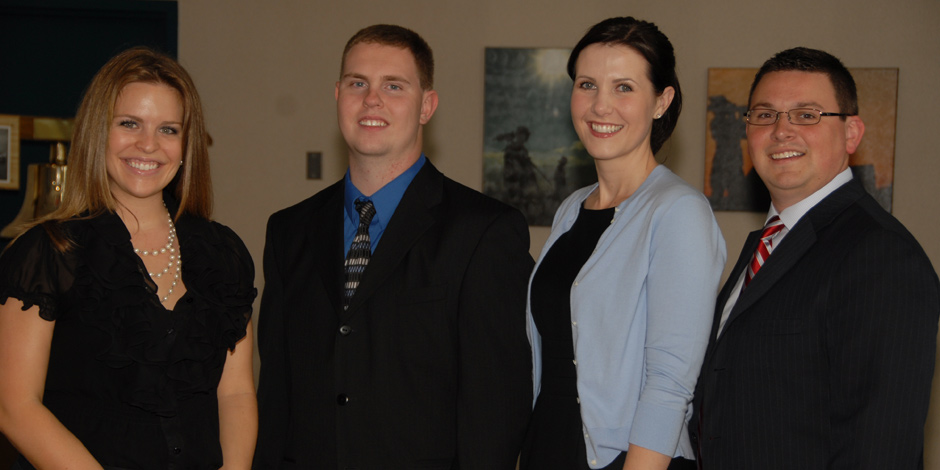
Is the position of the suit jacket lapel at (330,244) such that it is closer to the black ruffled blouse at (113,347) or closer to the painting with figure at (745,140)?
the black ruffled blouse at (113,347)

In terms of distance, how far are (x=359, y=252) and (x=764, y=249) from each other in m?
1.11

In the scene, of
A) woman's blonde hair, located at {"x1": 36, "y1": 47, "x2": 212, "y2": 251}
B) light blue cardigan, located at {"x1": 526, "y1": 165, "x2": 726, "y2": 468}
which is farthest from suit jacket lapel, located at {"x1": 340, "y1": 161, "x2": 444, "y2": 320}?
woman's blonde hair, located at {"x1": 36, "y1": 47, "x2": 212, "y2": 251}

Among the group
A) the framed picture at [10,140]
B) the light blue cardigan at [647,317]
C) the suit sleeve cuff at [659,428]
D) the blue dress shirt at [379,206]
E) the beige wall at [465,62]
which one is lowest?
the suit sleeve cuff at [659,428]

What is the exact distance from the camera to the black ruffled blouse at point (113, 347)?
71.6 inches

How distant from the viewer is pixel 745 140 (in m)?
4.93

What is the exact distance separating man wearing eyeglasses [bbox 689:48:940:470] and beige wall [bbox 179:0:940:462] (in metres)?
2.99

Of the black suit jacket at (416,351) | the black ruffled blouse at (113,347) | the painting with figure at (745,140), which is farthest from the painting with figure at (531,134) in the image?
the black ruffled blouse at (113,347)

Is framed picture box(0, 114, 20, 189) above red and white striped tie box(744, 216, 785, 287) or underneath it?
above

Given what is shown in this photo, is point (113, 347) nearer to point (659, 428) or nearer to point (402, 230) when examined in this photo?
point (402, 230)

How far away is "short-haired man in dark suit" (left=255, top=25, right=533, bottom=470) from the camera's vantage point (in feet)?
6.95

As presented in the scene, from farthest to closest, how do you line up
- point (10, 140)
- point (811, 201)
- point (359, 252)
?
point (10, 140) < point (359, 252) < point (811, 201)

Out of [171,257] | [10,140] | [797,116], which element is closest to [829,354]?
[797,116]

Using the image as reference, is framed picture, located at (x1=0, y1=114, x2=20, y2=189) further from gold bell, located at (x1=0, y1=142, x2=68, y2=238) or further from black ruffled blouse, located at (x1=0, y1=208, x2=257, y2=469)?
black ruffled blouse, located at (x1=0, y1=208, x2=257, y2=469)

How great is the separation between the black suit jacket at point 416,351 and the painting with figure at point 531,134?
9.20 ft
